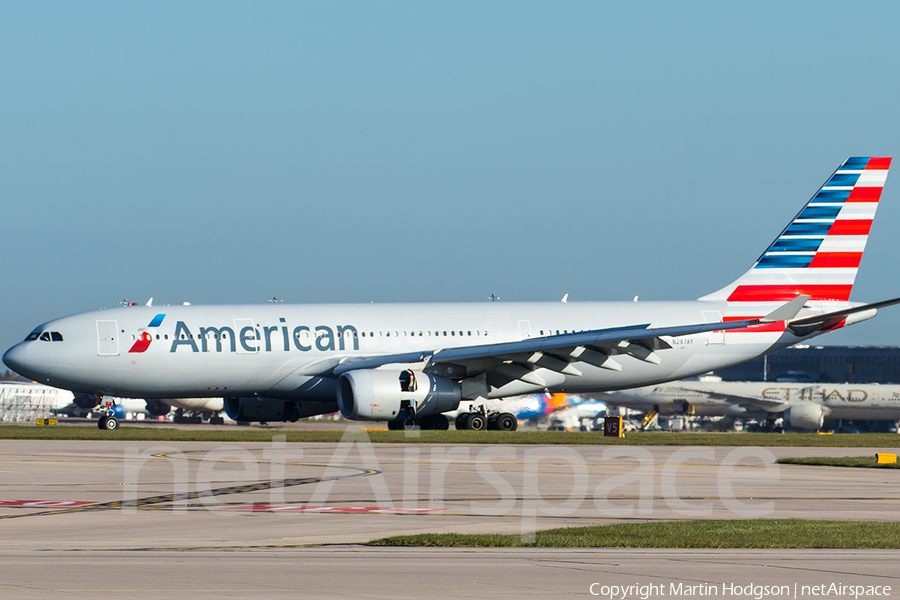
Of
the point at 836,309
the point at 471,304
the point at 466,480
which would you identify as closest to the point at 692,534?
the point at 466,480

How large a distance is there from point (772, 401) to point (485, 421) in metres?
40.2

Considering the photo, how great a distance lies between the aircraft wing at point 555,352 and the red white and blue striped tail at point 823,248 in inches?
298

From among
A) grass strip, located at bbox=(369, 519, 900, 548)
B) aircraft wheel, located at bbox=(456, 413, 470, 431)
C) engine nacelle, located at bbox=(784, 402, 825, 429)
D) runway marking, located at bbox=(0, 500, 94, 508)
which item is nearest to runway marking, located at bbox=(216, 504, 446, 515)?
runway marking, located at bbox=(0, 500, 94, 508)

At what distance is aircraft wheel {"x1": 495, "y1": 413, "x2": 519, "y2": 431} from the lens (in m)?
40.2

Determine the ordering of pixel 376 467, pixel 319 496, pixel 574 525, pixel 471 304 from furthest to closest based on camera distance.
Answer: pixel 471 304 → pixel 376 467 → pixel 319 496 → pixel 574 525

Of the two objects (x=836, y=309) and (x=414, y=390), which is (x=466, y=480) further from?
(x=836, y=309)

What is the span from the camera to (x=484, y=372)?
1550 inches

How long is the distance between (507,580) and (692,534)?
394 centimetres

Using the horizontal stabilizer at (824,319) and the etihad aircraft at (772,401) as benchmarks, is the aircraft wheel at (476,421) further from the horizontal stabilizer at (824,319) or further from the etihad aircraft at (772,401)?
the etihad aircraft at (772,401)

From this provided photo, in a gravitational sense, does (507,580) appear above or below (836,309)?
below

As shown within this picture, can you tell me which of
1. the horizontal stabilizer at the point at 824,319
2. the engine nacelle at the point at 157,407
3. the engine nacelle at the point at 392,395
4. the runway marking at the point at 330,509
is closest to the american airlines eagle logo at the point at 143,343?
the engine nacelle at the point at 392,395

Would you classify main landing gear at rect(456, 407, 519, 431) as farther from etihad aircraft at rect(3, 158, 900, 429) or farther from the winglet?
the winglet

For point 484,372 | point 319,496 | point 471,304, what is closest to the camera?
point 319,496

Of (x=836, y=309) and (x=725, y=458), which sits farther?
(x=836, y=309)
